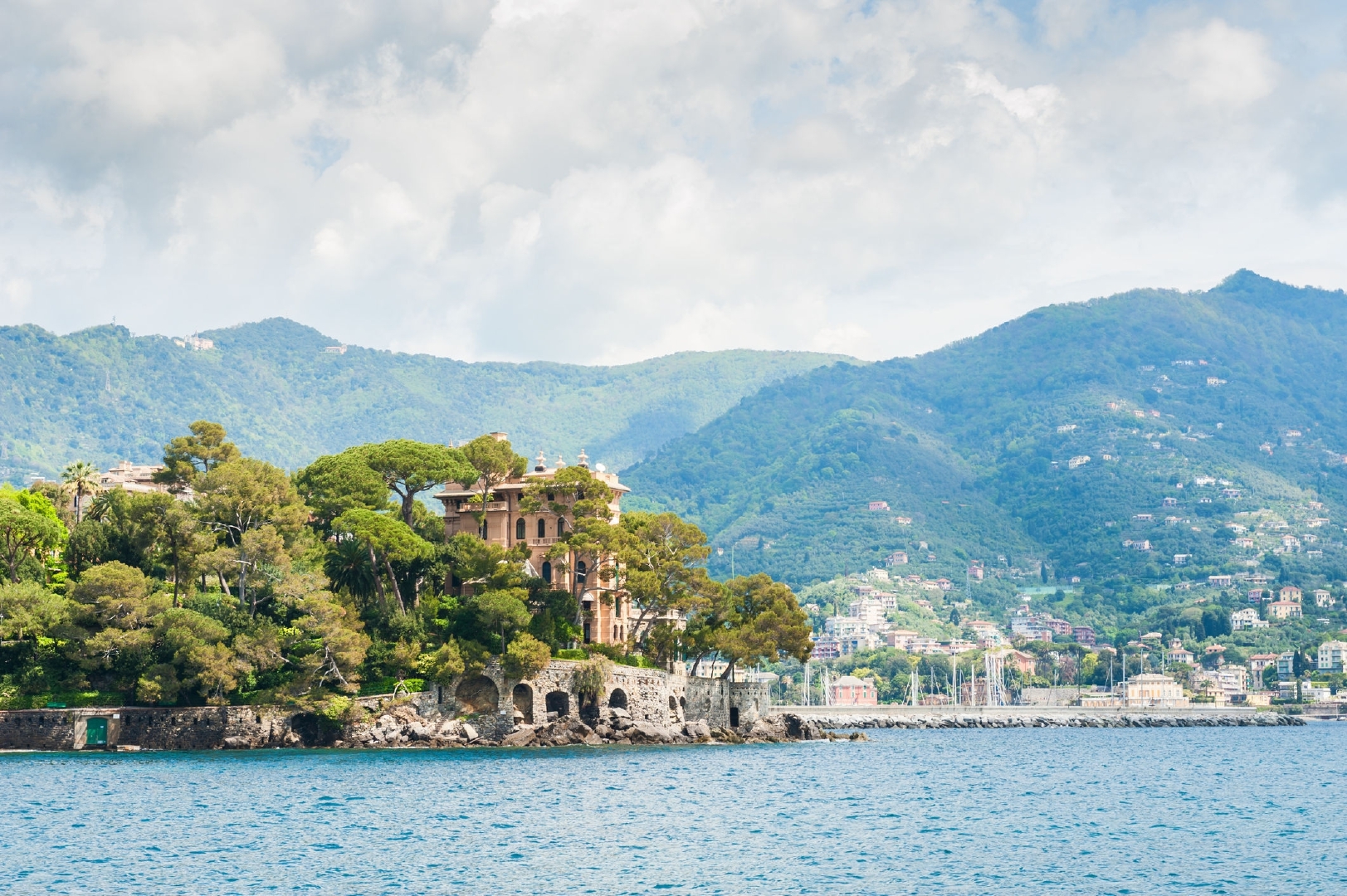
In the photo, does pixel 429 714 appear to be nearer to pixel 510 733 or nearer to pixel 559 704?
pixel 510 733

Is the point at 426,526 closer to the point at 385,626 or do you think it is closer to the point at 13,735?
the point at 385,626

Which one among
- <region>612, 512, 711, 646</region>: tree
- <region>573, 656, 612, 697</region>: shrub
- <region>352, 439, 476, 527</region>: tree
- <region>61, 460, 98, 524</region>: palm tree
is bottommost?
<region>573, 656, 612, 697</region>: shrub

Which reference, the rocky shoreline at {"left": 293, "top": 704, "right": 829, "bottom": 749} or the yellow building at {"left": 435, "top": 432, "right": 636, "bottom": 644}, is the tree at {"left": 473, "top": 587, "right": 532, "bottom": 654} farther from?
the yellow building at {"left": 435, "top": 432, "right": 636, "bottom": 644}

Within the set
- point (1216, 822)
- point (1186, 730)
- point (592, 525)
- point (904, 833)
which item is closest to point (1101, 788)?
point (1216, 822)

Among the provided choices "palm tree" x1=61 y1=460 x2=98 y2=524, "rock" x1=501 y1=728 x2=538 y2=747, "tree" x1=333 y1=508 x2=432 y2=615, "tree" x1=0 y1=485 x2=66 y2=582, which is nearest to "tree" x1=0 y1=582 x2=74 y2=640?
"tree" x1=0 y1=485 x2=66 y2=582

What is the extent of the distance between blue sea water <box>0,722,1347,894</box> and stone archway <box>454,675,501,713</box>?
396 centimetres

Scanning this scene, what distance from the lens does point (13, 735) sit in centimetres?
7125

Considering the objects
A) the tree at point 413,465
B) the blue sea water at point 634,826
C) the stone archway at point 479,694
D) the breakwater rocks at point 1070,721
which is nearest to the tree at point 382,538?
the tree at point 413,465

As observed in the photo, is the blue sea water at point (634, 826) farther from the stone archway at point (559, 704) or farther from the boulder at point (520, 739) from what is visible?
the stone archway at point (559, 704)

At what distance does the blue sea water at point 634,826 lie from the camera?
3794cm

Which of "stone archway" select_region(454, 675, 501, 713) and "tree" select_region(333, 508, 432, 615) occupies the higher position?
"tree" select_region(333, 508, 432, 615)

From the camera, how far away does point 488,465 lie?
83.4m

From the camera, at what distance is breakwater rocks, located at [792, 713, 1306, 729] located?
152500 mm

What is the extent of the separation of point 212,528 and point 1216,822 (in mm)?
47936
